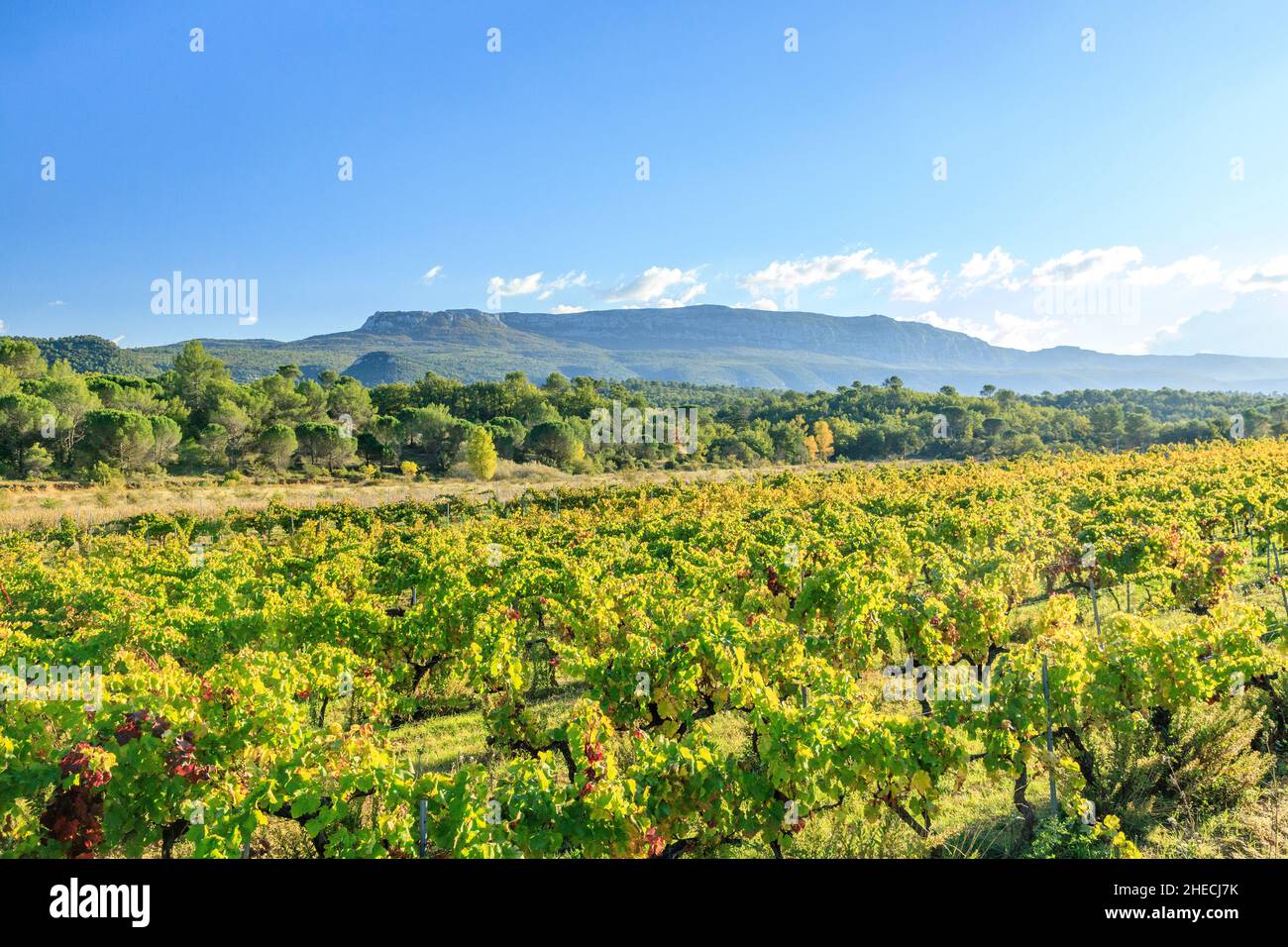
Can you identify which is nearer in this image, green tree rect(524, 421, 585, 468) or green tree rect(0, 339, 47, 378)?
green tree rect(0, 339, 47, 378)

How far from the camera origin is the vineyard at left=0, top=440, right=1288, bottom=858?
6.04 m

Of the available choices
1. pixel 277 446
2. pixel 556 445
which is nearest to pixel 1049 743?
pixel 277 446

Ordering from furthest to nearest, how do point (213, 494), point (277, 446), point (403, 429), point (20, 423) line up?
1. point (403, 429)
2. point (277, 446)
3. point (20, 423)
4. point (213, 494)

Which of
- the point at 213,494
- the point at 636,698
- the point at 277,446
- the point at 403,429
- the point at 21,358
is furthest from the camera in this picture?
the point at 403,429

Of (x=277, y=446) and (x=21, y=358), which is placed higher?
(x=21, y=358)

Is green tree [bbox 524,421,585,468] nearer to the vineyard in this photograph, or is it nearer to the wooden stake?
the vineyard

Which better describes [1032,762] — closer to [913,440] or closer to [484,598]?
[484,598]

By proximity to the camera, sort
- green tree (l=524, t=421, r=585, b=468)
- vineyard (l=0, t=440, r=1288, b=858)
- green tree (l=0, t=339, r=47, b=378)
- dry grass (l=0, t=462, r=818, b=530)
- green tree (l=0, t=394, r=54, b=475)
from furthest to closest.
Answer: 1. green tree (l=524, t=421, r=585, b=468)
2. green tree (l=0, t=339, r=47, b=378)
3. green tree (l=0, t=394, r=54, b=475)
4. dry grass (l=0, t=462, r=818, b=530)
5. vineyard (l=0, t=440, r=1288, b=858)

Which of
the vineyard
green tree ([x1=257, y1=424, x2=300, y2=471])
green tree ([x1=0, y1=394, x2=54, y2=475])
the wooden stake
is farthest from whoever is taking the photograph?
green tree ([x1=257, y1=424, x2=300, y2=471])

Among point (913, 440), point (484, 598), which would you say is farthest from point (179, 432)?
point (913, 440)

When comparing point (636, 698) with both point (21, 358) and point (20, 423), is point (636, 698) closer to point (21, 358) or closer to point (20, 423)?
point (20, 423)

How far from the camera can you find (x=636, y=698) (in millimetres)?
8672

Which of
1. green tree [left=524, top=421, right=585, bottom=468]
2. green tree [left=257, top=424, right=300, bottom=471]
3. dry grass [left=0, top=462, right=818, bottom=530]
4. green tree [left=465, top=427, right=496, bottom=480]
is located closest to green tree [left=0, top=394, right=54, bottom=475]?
dry grass [left=0, top=462, right=818, bottom=530]
